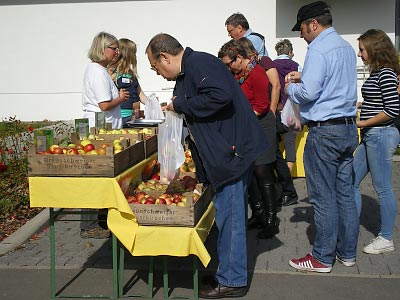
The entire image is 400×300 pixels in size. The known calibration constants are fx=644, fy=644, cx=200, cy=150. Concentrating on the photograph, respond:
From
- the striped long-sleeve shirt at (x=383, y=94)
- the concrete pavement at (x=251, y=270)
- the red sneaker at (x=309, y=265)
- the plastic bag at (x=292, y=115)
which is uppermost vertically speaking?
the striped long-sleeve shirt at (x=383, y=94)

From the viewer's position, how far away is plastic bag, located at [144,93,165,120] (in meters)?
6.57

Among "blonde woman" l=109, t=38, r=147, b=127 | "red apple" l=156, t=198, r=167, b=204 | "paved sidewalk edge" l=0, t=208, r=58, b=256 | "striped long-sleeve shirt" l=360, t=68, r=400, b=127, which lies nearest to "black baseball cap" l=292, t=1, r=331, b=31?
"striped long-sleeve shirt" l=360, t=68, r=400, b=127

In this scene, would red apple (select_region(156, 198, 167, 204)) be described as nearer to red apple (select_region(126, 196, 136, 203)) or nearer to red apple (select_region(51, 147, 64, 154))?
red apple (select_region(126, 196, 136, 203))

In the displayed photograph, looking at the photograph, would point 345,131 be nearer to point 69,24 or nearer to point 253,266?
point 253,266

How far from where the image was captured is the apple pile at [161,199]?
473cm

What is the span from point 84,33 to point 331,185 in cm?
1057

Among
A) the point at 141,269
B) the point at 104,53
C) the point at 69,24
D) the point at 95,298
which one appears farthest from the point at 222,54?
the point at 69,24

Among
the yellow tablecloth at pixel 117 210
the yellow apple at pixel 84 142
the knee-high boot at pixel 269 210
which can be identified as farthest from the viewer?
the knee-high boot at pixel 269 210

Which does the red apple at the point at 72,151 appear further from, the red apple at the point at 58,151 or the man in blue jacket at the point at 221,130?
the man in blue jacket at the point at 221,130

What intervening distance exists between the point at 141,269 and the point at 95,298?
2.29 ft

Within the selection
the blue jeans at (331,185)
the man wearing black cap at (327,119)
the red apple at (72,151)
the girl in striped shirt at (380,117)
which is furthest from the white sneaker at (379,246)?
the red apple at (72,151)

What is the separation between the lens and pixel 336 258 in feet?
18.7

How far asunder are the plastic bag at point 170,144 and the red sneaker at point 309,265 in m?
1.37

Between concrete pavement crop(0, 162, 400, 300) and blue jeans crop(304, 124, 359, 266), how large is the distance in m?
0.30
